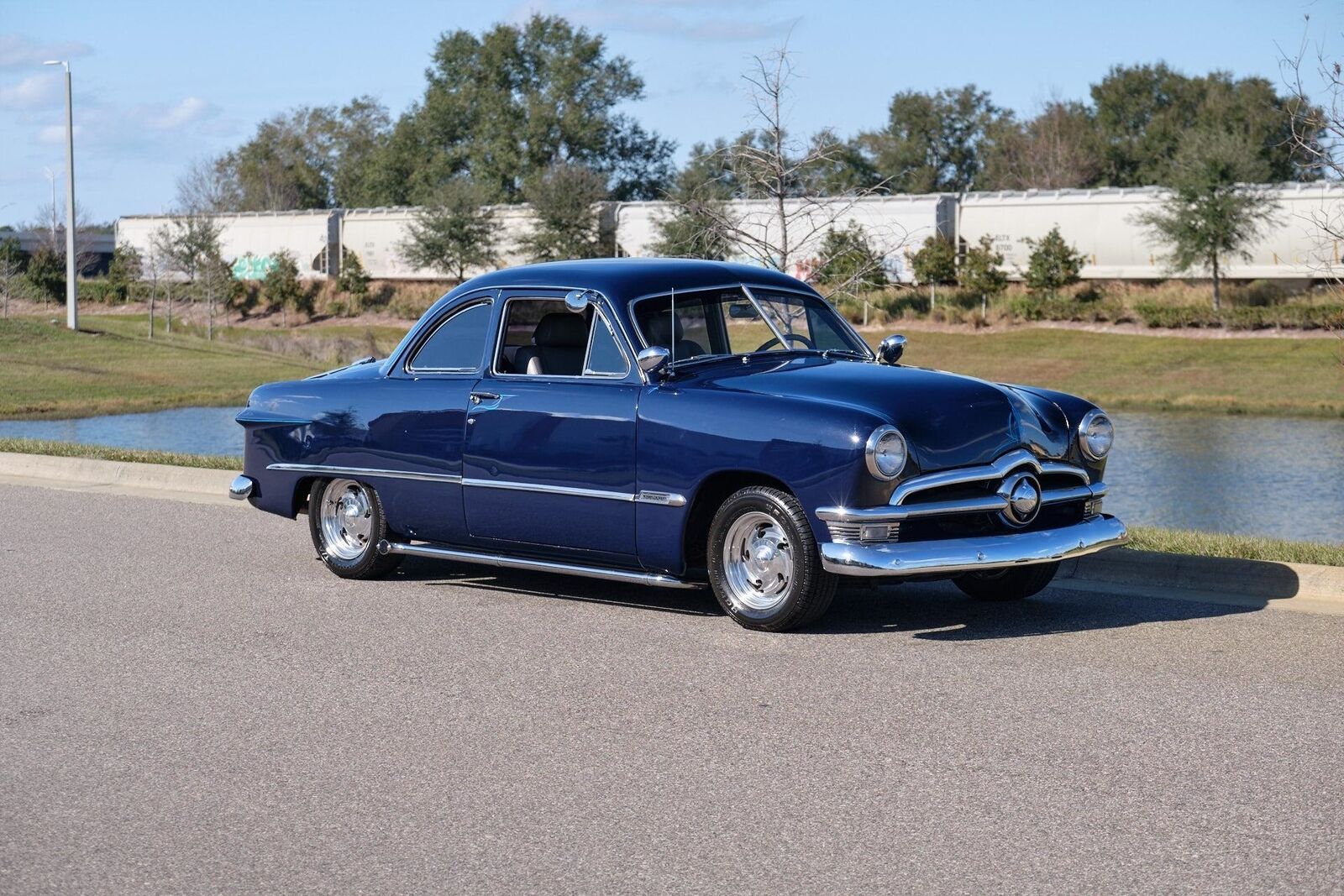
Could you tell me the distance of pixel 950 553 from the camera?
730cm

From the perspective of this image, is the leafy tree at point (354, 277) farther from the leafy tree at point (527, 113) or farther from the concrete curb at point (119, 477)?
the concrete curb at point (119, 477)

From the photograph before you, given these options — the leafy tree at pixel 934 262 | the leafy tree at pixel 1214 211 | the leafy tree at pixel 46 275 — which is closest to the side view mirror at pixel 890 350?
the leafy tree at pixel 1214 211

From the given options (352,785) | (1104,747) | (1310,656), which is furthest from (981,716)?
(352,785)

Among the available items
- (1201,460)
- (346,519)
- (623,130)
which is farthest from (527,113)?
(346,519)

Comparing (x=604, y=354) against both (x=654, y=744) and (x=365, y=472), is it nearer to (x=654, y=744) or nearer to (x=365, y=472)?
(x=365, y=472)

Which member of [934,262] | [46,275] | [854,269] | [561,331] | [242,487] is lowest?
[242,487]

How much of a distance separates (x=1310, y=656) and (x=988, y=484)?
157cm

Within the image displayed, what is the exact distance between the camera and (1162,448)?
31203 mm

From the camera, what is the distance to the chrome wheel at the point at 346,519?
952cm

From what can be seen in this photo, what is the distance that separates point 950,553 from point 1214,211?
4366cm

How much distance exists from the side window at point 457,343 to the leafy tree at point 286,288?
210ft

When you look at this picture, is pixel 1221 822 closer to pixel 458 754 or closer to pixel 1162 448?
pixel 458 754

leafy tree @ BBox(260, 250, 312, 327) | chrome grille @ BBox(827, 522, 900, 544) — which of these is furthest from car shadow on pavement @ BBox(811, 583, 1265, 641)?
leafy tree @ BBox(260, 250, 312, 327)

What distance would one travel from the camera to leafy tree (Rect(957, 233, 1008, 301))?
52438mm
